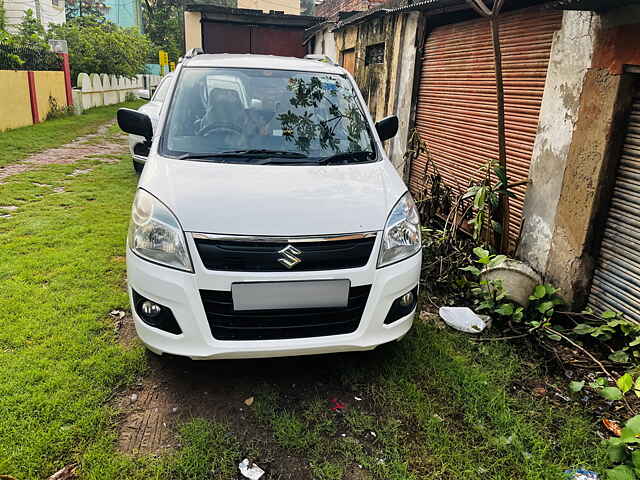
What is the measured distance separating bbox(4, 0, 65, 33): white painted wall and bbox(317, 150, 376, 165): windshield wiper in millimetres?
21393

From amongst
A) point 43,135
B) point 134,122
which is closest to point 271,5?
point 43,135

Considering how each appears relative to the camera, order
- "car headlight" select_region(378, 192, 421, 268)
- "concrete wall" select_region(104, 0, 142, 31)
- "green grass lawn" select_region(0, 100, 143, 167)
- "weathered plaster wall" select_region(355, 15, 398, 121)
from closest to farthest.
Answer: "car headlight" select_region(378, 192, 421, 268), "weathered plaster wall" select_region(355, 15, 398, 121), "green grass lawn" select_region(0, 100, 143, 167), "concrete wall" select_region(104, 0, 142, 31)

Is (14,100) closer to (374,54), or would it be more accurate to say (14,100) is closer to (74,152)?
(74,152)

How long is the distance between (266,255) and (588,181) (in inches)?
96.0

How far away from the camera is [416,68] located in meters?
6.55

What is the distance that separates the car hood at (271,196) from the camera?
2457 millimetres

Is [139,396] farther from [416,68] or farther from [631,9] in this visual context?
[416,68]

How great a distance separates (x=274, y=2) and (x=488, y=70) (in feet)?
87.8

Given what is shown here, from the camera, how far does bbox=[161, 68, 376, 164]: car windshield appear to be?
10.4 ft

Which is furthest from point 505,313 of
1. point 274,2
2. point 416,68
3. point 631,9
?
point 274,2

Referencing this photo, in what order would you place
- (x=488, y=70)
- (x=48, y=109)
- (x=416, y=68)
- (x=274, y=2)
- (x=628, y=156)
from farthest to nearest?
(x=274, y=2) < (x=48, y=109) < (x=416, y=68) < (x=488, y=70) < (x=628, y=156)

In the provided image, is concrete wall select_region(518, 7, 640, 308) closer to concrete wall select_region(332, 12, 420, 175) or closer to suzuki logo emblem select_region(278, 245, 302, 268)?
suzuki logo emblem select_region(278, 245, 302, 268)

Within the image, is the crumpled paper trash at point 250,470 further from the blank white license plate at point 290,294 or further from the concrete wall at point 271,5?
the concrete wall at point 271,5

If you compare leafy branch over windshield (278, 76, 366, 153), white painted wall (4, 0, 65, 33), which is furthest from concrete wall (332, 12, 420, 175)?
white painted wall (4, 0, 65, 33)
